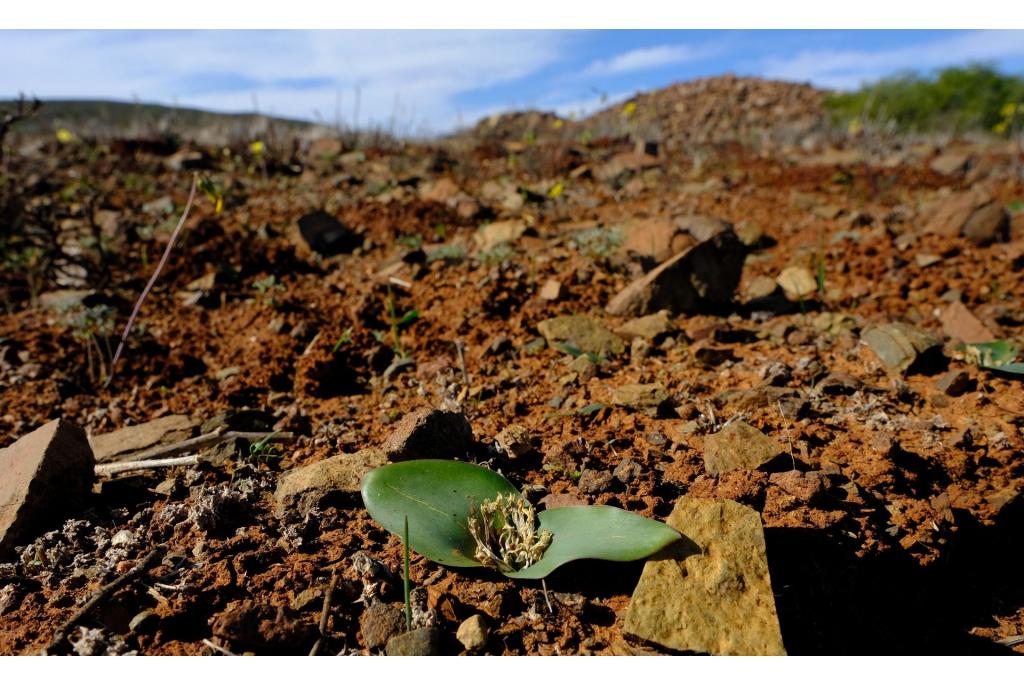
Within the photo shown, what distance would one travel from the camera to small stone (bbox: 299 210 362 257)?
4348mm

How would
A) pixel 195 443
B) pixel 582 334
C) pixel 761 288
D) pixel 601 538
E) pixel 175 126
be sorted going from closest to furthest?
pixel 601 538 → pixel 195 443 → pixel 582 334 → pixel 761 288 → pixel 175 126

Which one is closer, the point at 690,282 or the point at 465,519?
the point at 465,519

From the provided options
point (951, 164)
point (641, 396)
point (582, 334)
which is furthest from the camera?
point (951, 164)

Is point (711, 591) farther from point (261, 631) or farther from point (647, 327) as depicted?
point (647, 327)

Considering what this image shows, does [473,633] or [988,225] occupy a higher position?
[988,225]

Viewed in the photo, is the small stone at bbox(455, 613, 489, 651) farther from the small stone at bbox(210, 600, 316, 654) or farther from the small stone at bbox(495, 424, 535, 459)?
the small stone at bbox(495, 424, 535, 459)

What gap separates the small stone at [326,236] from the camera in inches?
171

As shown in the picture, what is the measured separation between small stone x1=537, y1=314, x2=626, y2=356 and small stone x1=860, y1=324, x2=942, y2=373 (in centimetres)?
89

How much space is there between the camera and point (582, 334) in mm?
2777

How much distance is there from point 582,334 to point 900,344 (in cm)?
108

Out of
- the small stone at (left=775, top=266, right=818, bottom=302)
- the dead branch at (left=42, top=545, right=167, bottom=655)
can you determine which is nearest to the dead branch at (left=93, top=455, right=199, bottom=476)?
the dead branch at (left=42, top=545, right=167, bottom=655)

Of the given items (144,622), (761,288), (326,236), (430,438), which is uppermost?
(326,236)

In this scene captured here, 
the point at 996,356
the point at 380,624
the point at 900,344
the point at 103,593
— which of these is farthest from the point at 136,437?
the point at 996,356

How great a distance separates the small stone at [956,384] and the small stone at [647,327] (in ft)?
2.97
